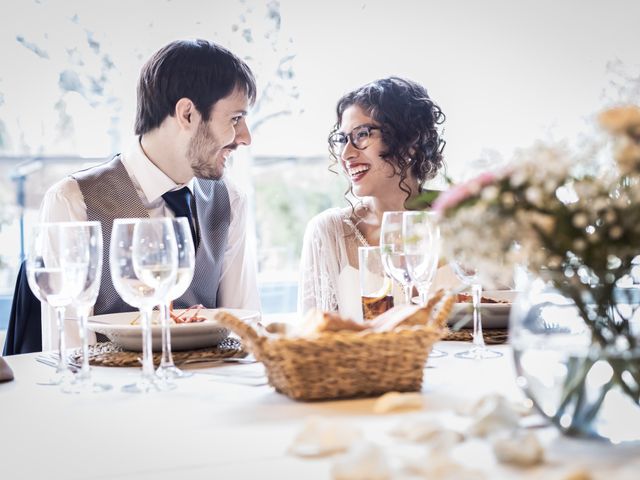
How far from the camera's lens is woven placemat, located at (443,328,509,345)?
1.72 m

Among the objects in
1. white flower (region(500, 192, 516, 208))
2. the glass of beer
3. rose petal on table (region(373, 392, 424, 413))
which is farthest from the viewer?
the glass of beer

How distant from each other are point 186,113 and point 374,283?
141 cm

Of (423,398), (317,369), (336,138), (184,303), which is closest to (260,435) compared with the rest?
(317,369)

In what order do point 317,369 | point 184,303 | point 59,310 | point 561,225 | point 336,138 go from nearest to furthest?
point 561,225
point 317,369
point 59,310
point 184,303
point 336,138

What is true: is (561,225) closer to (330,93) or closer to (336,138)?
(336,138)

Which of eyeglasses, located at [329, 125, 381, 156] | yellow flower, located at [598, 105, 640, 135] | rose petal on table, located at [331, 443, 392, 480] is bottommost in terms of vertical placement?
rose petal on table, located at [331, 443, 392, 480]

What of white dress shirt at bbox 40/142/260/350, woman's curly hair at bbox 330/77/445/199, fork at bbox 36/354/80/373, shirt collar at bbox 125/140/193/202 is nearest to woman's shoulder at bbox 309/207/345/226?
woman's curly hair at bbox 330/77/445/199

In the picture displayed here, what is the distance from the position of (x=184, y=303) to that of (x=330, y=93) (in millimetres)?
2239

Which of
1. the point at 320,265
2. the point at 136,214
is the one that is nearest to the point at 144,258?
the point at 136,214

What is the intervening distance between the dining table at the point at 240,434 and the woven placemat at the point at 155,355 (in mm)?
111

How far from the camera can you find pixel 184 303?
8.59 ft

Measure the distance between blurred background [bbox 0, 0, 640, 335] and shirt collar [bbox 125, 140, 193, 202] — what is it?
158 centimetres

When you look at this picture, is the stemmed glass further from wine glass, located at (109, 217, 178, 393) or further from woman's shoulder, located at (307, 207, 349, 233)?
woman's shoulder, located at (307, 207, 349, 233)

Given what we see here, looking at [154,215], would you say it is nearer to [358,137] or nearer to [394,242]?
[358,137]
